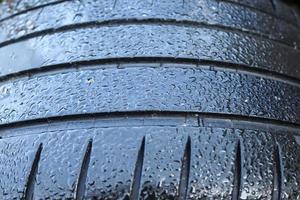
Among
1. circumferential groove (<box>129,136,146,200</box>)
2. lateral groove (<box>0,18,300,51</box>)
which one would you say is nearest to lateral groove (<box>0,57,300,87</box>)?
lateral groove (<box>0,18,300,51</box>)

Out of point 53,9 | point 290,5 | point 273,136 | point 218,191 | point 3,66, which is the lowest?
point 218,191

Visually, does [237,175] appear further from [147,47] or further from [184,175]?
[147,47]

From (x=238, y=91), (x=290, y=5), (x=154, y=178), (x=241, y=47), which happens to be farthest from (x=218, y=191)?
(x=290, y=5)

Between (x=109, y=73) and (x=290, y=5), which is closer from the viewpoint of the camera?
(x=109, y=73)

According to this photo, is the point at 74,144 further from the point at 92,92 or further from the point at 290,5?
the point at 290,5

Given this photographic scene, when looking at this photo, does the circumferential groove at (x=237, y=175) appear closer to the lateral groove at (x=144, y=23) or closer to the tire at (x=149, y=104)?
the tire at (x=149, y=104)

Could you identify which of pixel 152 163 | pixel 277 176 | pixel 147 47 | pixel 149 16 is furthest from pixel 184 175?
pixel 149 16

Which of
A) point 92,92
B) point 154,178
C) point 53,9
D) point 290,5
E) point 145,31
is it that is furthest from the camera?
point 290,5

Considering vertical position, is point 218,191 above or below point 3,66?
below

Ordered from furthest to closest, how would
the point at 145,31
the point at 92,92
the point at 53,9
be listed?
1. the point at 53,9
2. the point at 145,31
3. the point at 92,92
